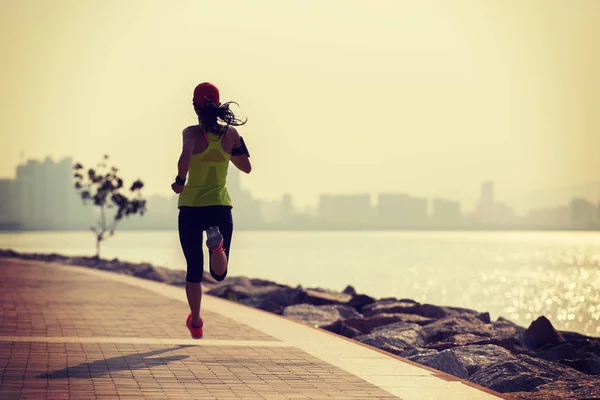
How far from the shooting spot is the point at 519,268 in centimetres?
12600

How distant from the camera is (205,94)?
9.95m

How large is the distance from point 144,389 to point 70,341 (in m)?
3.17

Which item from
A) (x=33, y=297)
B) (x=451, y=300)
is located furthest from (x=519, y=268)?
(x=33, y=297)

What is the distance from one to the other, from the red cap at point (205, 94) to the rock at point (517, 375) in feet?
12.9

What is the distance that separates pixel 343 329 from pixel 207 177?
6.76 m

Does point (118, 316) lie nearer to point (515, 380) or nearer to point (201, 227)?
point (201, 227)

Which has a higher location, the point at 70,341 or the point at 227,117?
the point at 227,117

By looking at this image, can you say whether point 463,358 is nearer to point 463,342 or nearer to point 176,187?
point 463,342

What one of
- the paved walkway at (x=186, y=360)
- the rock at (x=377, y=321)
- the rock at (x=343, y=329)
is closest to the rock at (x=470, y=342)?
the rock at (x=343, y=329)

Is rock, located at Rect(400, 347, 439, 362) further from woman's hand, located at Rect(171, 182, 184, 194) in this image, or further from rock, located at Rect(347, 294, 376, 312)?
rock, located at Rect(347, 294, 376, 312)

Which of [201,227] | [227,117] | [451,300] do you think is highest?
[227,117]

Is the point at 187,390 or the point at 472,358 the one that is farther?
the point at 472,358

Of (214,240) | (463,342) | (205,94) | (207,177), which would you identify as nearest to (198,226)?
(214,240)

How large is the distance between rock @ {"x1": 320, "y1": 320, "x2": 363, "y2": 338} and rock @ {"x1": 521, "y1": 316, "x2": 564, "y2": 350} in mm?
3941
